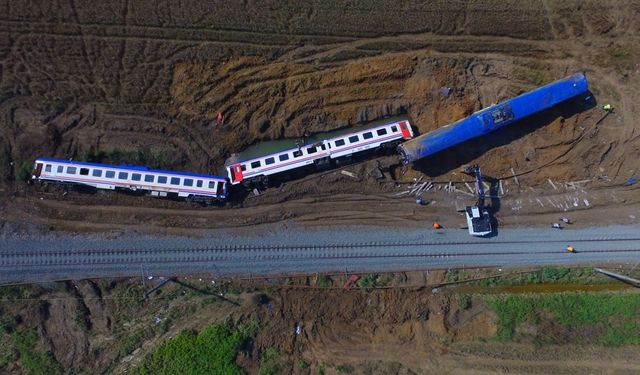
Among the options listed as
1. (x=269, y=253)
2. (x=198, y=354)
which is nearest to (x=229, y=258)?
(x=269, y=253)

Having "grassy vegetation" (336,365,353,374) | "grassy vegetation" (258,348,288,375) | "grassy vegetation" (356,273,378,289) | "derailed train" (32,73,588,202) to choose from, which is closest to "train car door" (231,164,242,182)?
"derailed train" (32,73,588,202)

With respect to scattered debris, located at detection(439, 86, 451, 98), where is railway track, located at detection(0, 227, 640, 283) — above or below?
below

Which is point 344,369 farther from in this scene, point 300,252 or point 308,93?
point 308,93

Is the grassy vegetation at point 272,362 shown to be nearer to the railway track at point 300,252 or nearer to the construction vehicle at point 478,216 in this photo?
the railway track at point 300,252

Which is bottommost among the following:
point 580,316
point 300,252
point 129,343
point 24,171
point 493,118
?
point 580,316

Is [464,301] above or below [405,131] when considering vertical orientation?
below

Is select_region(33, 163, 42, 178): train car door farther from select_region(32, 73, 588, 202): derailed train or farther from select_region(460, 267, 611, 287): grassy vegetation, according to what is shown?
select_region(460, 267, 611, 287): grassy vegetation

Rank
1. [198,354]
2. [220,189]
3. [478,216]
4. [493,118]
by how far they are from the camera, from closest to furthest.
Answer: [198,354] < [220,189] < [493,118] < [478,216]
